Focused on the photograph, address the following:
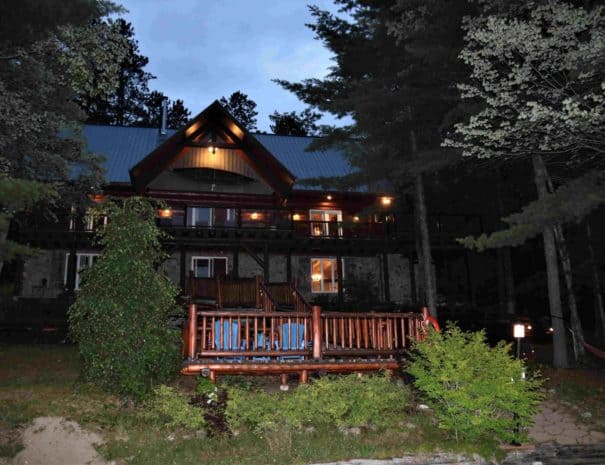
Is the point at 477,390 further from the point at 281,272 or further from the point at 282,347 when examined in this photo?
the point at 281,272

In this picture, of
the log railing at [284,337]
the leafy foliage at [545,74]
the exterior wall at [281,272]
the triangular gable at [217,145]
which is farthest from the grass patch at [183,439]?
the triangular gable at [217,145]

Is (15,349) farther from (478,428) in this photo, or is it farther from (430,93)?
(430,93)

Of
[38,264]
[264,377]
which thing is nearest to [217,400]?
[264,377]

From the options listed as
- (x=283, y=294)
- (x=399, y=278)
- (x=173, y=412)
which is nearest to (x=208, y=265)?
(x=283, y=294)

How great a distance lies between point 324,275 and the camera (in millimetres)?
27500

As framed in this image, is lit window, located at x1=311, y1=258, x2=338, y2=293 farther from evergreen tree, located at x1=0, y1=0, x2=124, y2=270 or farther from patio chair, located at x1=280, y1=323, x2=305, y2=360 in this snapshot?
patio chair, located at x1=280, y1=323, x2=305, y2=360

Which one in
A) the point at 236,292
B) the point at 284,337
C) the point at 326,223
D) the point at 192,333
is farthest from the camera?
the point at 326,223

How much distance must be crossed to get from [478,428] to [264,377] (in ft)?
16.4

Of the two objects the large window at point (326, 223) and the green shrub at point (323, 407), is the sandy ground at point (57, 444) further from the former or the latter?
the large window at point (326, 223)

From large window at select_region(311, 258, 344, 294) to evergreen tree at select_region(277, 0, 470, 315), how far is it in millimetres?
7458

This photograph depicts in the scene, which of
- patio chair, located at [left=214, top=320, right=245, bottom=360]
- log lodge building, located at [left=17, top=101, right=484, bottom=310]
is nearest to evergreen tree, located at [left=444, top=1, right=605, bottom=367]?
patio chair, located at [left=214, top=320, right=245, bottom=360]

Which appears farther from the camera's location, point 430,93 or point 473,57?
point 430,93

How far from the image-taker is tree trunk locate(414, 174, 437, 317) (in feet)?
53.2

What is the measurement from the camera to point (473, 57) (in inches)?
435
